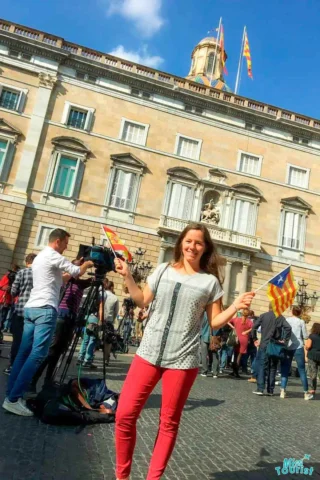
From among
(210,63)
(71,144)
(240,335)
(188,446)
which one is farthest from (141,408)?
(210,63)

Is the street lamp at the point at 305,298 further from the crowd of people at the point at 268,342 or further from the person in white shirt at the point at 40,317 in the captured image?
the person in white shirt at the point at 40,317

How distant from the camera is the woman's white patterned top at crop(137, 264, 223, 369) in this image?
7.89ft

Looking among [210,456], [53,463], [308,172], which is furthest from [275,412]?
[308,172]

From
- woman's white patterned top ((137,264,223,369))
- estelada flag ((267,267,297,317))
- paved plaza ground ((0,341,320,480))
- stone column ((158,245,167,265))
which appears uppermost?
stone column ((158,245,167,265))

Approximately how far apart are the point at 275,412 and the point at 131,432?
15.3ft

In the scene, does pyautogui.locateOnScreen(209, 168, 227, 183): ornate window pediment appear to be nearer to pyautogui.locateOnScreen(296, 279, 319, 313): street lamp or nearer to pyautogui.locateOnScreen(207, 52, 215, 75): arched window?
pyautogui.locateOnScreen(296, 279, 319, 313): street lamp

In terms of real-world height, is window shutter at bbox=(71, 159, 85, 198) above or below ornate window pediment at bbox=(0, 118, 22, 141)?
below

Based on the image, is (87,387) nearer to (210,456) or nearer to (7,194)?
(210,456)

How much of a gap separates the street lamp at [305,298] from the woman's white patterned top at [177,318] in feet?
61.1

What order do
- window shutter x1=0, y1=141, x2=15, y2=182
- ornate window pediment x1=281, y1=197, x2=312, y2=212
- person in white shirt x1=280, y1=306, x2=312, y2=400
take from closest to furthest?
person in white shirt x1=280, y1=306, x2=312, y2=400 < window shutter x1=0, y1=141, x2=15, y2=182 < ornate window pediment x1=281, y1=197, x2=312, y2=212

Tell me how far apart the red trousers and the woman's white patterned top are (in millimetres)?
73

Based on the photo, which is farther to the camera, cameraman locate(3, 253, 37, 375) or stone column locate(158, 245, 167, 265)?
stone column locate(158, 245, 167, 265)

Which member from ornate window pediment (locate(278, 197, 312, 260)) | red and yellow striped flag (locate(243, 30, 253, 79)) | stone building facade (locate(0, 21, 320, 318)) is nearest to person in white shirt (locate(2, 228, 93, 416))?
stone building facade (locate(0, 21, 320, 318))

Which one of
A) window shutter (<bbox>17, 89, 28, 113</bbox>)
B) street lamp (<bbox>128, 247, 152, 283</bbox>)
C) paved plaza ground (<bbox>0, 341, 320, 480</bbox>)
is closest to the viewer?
paved plaza ground (<bbox>0, 341, 320, 480</bbox>)
